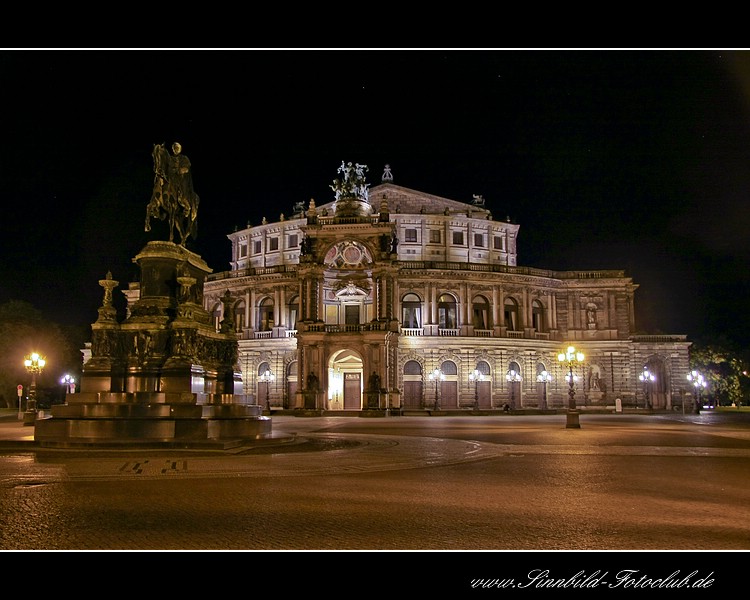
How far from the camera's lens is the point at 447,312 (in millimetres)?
69250

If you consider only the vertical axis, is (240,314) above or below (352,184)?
below

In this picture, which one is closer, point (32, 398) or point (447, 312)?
point (32, 398)

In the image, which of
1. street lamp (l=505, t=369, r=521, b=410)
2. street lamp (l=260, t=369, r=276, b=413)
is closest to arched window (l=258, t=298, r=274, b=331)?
street lamp (l=260, t=369, r=276, b=413)

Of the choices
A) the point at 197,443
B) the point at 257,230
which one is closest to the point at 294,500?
the point at 197,443

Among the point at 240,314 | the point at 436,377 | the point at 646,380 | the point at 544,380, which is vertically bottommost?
the point at 646,380

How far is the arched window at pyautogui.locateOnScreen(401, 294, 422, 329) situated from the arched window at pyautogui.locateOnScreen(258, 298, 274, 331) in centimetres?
1347

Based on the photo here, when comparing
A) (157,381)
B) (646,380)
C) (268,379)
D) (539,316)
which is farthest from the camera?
(539,316)

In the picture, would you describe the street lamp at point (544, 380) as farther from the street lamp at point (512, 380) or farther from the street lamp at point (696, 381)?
the street lamp at point (696, 381)

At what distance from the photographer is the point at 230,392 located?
22.6 m

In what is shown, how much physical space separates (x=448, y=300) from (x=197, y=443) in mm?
52402

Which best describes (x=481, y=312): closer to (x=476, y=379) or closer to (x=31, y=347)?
(x=476, y=379)

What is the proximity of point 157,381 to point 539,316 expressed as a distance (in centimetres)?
5745

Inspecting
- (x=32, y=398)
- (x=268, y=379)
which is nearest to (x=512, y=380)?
(x=268, y=379)

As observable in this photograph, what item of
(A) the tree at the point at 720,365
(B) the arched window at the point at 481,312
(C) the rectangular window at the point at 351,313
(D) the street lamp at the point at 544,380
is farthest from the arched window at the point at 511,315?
(A) the tree at the point at 720,365
